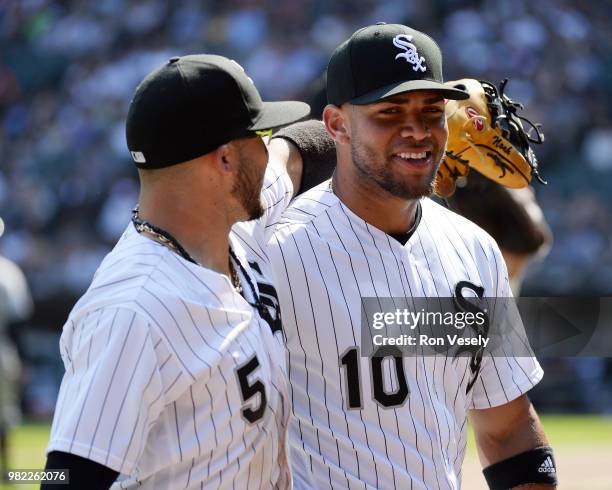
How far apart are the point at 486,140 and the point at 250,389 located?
138cm

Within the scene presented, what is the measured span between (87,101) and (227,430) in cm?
1202

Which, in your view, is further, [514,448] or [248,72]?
[248,72]

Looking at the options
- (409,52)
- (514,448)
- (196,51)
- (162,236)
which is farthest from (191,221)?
(196,51)

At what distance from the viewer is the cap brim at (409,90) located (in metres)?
2.71

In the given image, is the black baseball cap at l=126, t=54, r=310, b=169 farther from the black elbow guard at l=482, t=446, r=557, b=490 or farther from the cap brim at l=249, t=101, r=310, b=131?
the black elbow guard at l=482, t=446, r=557, b=490

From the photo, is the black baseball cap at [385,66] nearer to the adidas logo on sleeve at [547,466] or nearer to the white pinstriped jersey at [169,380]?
the white pinstriped jersey at [169,380]

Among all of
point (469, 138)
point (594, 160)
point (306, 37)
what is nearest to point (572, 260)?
point (594, 160)

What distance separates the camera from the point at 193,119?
2.26 meters

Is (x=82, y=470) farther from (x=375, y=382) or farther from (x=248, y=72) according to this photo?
(x=248, y=72)

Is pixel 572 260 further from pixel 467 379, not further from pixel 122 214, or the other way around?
pixel 467 379

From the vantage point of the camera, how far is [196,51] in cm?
1385

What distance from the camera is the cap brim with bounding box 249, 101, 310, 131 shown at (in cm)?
237

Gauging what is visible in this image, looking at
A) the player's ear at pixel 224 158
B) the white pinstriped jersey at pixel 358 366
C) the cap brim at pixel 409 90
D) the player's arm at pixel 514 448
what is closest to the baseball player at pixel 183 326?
the player's ear at pixel 224 158

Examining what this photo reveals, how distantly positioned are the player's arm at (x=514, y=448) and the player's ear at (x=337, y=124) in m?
0.86
